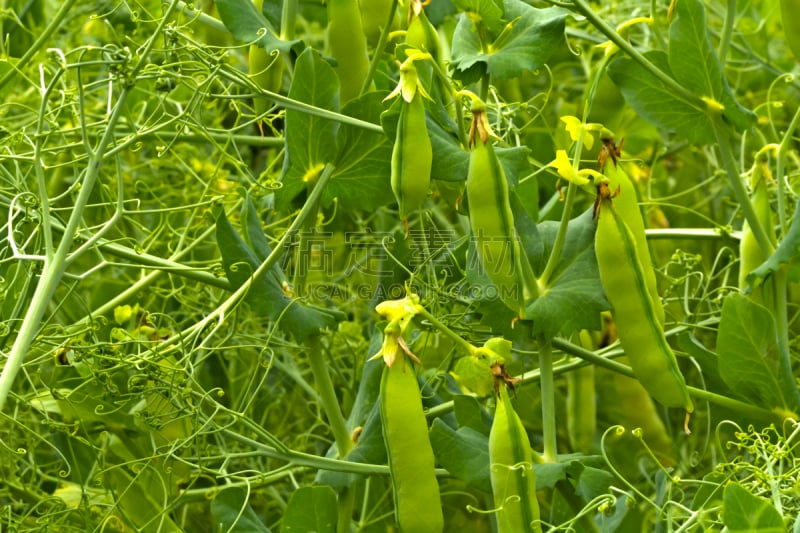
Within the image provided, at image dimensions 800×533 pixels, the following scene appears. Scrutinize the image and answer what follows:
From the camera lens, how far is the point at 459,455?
905 mm

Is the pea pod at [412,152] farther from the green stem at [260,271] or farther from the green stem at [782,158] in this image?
the green stem at [782,158]

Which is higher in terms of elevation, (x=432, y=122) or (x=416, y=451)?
(x=432, y=122)

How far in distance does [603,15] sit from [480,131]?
735 mm

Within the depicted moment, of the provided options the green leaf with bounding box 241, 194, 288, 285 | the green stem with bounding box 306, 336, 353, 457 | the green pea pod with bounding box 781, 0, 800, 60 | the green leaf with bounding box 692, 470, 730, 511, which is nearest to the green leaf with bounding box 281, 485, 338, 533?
the green stem with bounding box 306, 336, 353, 457

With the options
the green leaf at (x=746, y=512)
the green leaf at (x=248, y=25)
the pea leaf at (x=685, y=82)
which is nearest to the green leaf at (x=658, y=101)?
the pea leaf at (x=685, y=82)

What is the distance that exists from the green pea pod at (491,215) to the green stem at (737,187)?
239mm

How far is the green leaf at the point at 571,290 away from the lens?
2.93 ft

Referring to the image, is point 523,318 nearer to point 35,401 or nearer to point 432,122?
point 432,122

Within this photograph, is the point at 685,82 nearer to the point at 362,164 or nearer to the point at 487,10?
the point at 487,10

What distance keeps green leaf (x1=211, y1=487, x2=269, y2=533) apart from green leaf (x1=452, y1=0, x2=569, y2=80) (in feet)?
1.44

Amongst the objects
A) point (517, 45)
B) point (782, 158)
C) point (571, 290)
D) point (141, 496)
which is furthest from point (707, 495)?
point (141, 496)

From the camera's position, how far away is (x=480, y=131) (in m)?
0.84

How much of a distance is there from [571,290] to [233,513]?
1.22ft

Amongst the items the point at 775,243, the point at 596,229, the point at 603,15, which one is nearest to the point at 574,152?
the point at 596,229
